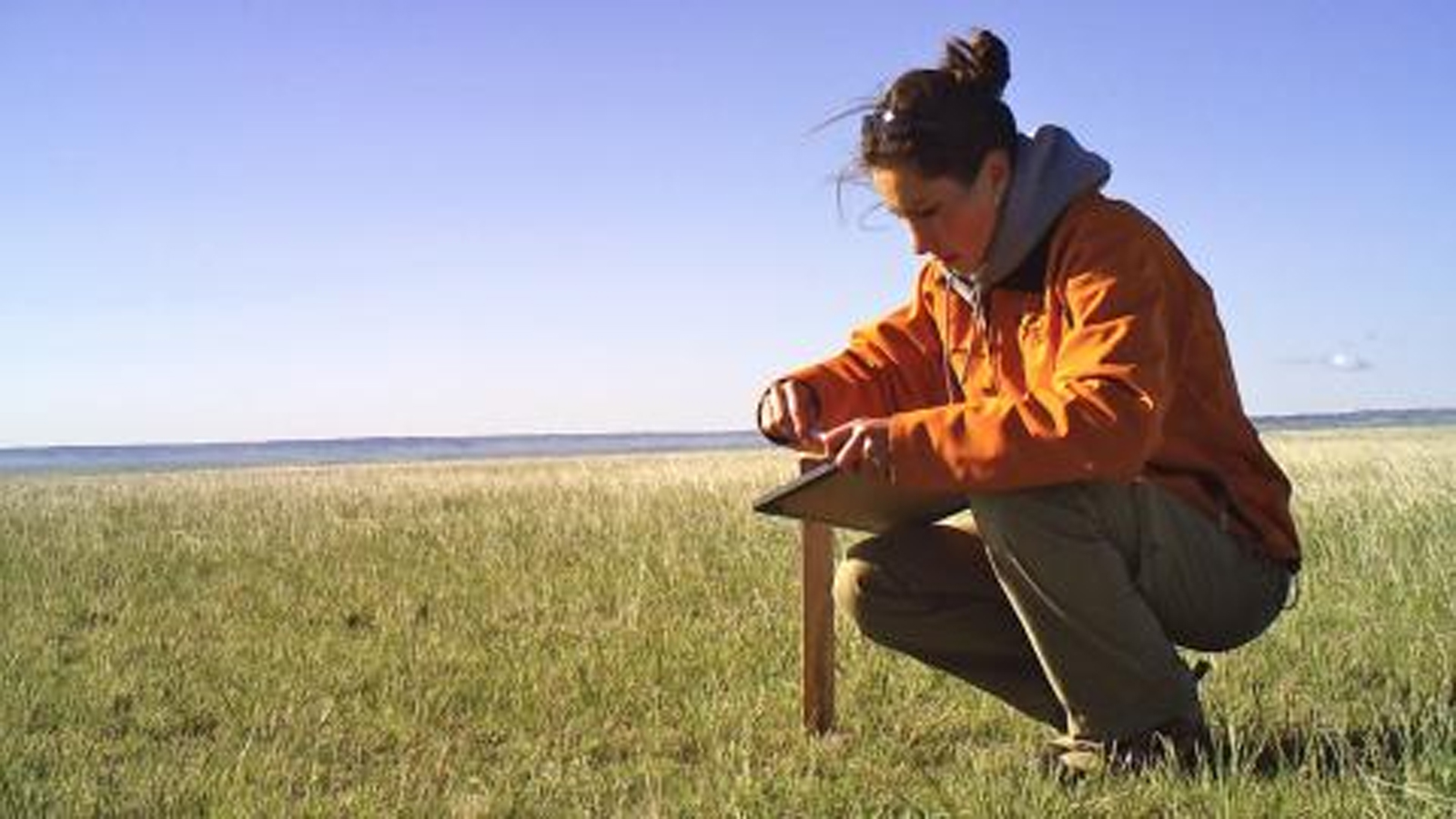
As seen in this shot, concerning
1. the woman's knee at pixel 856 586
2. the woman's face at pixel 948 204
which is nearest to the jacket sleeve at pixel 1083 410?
the woman's face at pixel 948 204

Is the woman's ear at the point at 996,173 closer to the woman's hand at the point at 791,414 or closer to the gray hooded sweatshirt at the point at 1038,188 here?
the gray hooded sweatshirt at the point at 1038,188

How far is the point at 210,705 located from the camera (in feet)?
14.9

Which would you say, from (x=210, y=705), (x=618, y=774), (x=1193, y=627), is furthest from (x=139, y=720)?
(x=1193, y=627)

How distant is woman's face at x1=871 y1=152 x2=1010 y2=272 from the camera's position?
321cm

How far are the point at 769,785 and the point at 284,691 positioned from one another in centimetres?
199

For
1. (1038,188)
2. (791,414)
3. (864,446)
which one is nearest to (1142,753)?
(864,446)

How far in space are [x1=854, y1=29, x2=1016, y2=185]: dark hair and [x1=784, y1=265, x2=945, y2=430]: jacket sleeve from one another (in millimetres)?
601

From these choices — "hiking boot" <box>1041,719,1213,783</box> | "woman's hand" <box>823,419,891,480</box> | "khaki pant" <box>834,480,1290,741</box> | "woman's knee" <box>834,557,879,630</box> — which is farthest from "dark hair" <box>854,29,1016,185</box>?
"hiking boot" <box>1041,719,1213,783</box>

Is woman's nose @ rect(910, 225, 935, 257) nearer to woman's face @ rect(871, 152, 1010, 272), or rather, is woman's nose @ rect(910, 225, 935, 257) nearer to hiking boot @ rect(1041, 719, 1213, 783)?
woman's face @ rect(871, 152, 1010, 272)

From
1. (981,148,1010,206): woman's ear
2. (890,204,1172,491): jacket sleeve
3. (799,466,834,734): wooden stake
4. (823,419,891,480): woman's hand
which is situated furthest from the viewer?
(799,466,834,734): wooden stake

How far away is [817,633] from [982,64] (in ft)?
5.06

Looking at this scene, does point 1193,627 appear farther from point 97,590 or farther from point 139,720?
point 97,590

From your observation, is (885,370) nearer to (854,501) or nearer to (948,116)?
(854,501)

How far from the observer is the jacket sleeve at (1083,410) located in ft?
9.73
